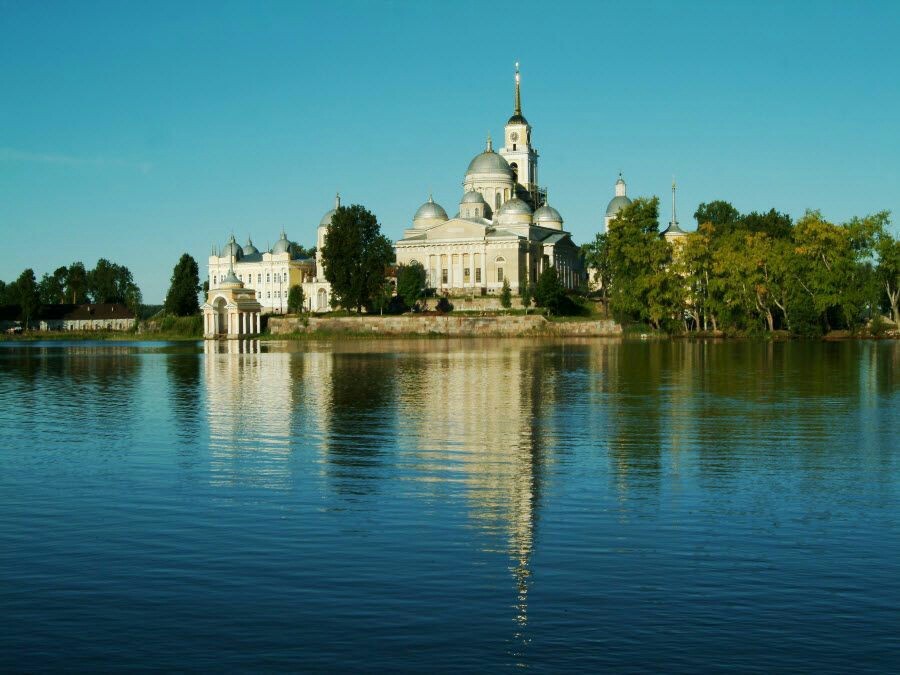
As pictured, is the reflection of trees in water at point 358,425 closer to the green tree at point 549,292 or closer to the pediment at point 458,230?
the green tree at point 549,292

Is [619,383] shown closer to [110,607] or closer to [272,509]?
[272,509]

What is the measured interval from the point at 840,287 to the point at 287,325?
5468 cm

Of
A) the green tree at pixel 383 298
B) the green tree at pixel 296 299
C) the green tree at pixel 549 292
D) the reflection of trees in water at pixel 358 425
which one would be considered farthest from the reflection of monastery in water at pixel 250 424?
the green tree at pixel 296 299

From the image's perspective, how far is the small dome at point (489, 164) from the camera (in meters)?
128

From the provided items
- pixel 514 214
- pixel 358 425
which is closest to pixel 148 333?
pixel 514 214

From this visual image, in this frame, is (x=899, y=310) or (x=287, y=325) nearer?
(x=899, y=310)

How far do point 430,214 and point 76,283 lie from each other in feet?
212

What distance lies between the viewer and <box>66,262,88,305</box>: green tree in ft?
536

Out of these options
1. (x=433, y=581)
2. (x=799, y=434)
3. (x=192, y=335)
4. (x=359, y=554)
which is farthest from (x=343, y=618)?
(x=192, y=335)

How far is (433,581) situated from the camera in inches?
446

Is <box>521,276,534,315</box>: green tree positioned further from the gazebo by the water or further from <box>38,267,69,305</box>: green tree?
<box>38,267,69,305</box>: green tree

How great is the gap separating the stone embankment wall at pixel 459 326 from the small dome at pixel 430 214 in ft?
84.3

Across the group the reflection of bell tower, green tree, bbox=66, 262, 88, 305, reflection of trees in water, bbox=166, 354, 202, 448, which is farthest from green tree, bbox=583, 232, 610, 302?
green tree, bbox=66, 262, 88, 305

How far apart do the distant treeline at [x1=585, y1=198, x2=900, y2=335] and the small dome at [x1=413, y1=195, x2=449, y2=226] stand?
118 ft
